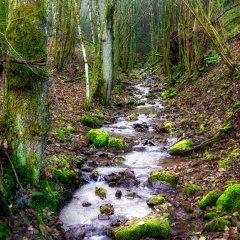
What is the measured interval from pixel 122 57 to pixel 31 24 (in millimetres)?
28142

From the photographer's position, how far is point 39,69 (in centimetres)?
519

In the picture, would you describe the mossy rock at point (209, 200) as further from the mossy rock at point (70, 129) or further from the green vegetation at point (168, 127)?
the green vegetation at point (168, 127)

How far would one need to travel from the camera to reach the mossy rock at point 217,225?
5.28 metres

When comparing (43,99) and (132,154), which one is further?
(132,154)

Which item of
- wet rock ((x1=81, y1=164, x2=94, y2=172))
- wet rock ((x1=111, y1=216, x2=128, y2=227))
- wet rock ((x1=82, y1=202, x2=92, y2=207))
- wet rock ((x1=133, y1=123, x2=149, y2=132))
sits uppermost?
wet rock ((x1=133, y1=123, x2=149, y2=132))

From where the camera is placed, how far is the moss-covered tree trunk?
5203 millimetres

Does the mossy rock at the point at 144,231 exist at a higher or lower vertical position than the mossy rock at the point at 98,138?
lower

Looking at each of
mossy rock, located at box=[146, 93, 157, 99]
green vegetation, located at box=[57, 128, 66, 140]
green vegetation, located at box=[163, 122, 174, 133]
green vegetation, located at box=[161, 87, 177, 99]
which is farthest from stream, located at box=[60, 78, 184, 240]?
mossy rock, located at box=[146, 93, 157, 99]

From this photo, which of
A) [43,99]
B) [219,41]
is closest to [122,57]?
[219,41]

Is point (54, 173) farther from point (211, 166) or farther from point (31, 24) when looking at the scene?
point (211, 166)

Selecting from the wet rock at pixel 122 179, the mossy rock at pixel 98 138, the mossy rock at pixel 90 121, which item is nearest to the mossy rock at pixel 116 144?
the mossy rock at pixel 98 138

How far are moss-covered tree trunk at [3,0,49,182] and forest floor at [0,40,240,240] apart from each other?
378 millimetres

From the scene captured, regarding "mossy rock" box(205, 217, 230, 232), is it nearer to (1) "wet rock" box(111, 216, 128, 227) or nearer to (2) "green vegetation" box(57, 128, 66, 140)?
(1) "wet rock" box(111, 216, 128, 227)

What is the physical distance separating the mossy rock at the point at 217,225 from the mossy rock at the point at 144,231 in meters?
0.63
